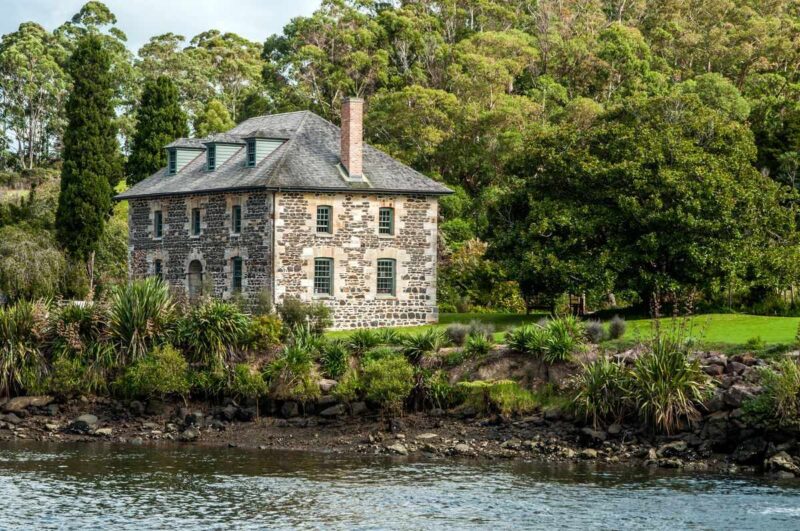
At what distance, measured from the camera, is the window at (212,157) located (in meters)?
53.2

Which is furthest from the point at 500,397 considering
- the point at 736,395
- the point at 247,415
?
the point at 247,415

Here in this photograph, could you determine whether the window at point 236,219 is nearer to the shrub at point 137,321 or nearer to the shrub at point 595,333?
the shrub at point 137,321

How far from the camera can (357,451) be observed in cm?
3491

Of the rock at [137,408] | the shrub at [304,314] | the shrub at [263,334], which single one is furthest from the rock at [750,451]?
the rock at [137,408]

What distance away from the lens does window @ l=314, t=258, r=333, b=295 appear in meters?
48.9

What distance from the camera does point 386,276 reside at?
50094 millimetres

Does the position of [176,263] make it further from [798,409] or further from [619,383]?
[798,409]

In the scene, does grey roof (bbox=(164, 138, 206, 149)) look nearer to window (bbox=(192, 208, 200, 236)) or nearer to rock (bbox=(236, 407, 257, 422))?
window (bbox=(192, 208, 200, 236))

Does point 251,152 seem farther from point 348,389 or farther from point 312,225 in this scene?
point 348,389

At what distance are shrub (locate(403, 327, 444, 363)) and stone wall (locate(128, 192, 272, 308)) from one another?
928 cm

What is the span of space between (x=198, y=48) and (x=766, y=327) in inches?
2975

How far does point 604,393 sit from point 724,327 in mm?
8627

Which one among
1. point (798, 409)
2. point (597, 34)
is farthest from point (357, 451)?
point (597, 34)

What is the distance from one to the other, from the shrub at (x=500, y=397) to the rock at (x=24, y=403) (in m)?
13.4
